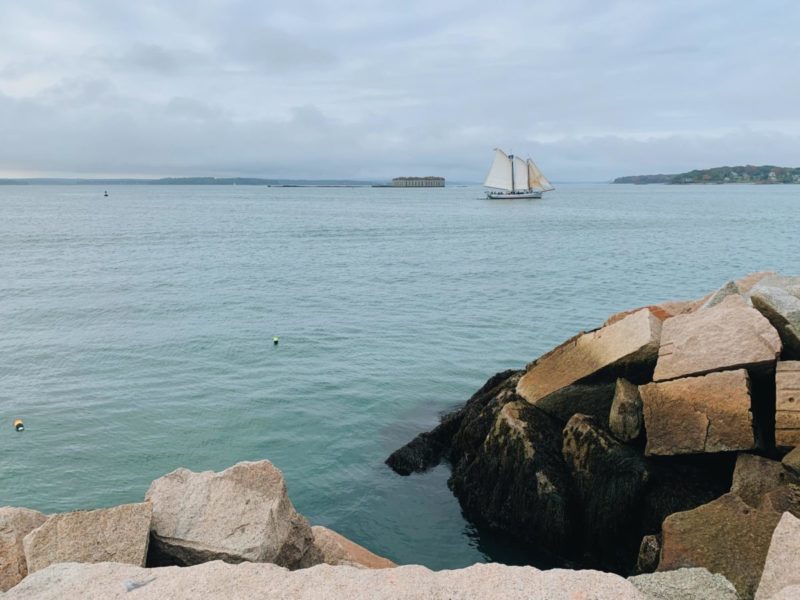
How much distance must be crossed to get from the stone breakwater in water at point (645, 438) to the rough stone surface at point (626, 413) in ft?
0.06

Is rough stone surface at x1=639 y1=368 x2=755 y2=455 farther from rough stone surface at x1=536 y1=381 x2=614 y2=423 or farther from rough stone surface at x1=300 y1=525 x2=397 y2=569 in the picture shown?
rough stone surface at x1=300 y1=525 x2=397 y2=569

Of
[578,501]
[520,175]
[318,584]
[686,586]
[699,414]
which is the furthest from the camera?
[520,175]

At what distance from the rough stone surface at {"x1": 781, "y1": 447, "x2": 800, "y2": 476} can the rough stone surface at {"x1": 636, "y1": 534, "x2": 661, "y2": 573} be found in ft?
5.71

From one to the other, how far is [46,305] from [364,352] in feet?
A: 54.8

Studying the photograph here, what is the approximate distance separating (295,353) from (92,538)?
15004 mm

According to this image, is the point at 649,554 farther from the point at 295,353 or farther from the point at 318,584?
the point at 295,353

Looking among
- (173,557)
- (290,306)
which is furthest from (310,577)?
(290,306)

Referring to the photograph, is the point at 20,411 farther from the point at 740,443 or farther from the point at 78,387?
the point at 740,443

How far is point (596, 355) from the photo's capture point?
34.4 feet

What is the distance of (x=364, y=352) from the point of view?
70.8ft

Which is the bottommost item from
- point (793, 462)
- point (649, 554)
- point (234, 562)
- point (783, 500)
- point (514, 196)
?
point (649, 554)

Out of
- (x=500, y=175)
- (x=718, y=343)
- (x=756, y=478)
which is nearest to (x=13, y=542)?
(x=756, y=478)

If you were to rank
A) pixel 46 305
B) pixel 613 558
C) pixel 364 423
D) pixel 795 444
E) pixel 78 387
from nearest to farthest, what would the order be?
pixel 795 444 < pixel 613 558 < pixel 364 423 < pixel 78 387 < pixel 46 305

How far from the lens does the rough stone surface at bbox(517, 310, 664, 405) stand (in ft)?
33.3
